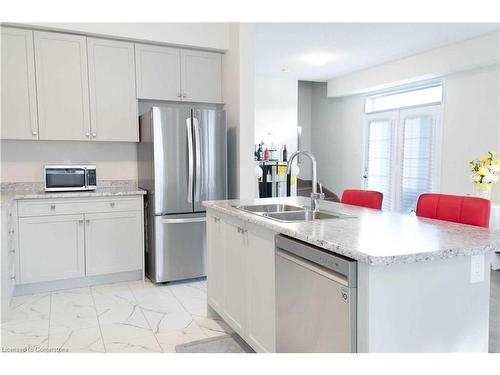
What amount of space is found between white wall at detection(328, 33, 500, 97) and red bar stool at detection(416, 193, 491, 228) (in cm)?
343

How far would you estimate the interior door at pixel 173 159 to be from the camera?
3701 millimetres

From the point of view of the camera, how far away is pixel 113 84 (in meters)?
3.96

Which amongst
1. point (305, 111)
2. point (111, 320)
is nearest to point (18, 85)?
point (111, 320)

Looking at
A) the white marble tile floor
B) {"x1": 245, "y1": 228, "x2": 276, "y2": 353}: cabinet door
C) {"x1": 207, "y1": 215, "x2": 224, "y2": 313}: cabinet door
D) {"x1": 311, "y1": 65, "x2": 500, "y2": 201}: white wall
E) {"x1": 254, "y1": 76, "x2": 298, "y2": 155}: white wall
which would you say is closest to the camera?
{"x1": 245, "y1": 228, "x2": 276, "y2": 353}: cabinet door

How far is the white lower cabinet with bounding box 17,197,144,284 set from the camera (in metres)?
3.51

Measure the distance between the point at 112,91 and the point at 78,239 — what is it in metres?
1.48

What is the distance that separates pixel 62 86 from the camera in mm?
3758

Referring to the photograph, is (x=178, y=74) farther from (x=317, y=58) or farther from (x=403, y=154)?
(x=403, y=154)

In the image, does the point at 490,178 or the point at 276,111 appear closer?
the point at 490,178

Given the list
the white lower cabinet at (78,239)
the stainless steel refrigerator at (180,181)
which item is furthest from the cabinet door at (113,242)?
the stainless steel refrigerator at (180,181)

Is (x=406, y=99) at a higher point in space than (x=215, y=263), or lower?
higher

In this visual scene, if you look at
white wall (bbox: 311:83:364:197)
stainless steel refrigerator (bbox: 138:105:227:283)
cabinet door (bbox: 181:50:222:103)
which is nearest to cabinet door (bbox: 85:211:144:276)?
stainless steel refrigerator (bbox: 138:105:227:283)

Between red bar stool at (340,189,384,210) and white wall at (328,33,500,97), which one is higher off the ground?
white wall at (328,33,500,97)

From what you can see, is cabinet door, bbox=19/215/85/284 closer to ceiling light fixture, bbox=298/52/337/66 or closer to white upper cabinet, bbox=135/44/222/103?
white upper cabinet, bbox=135/44/222/103
